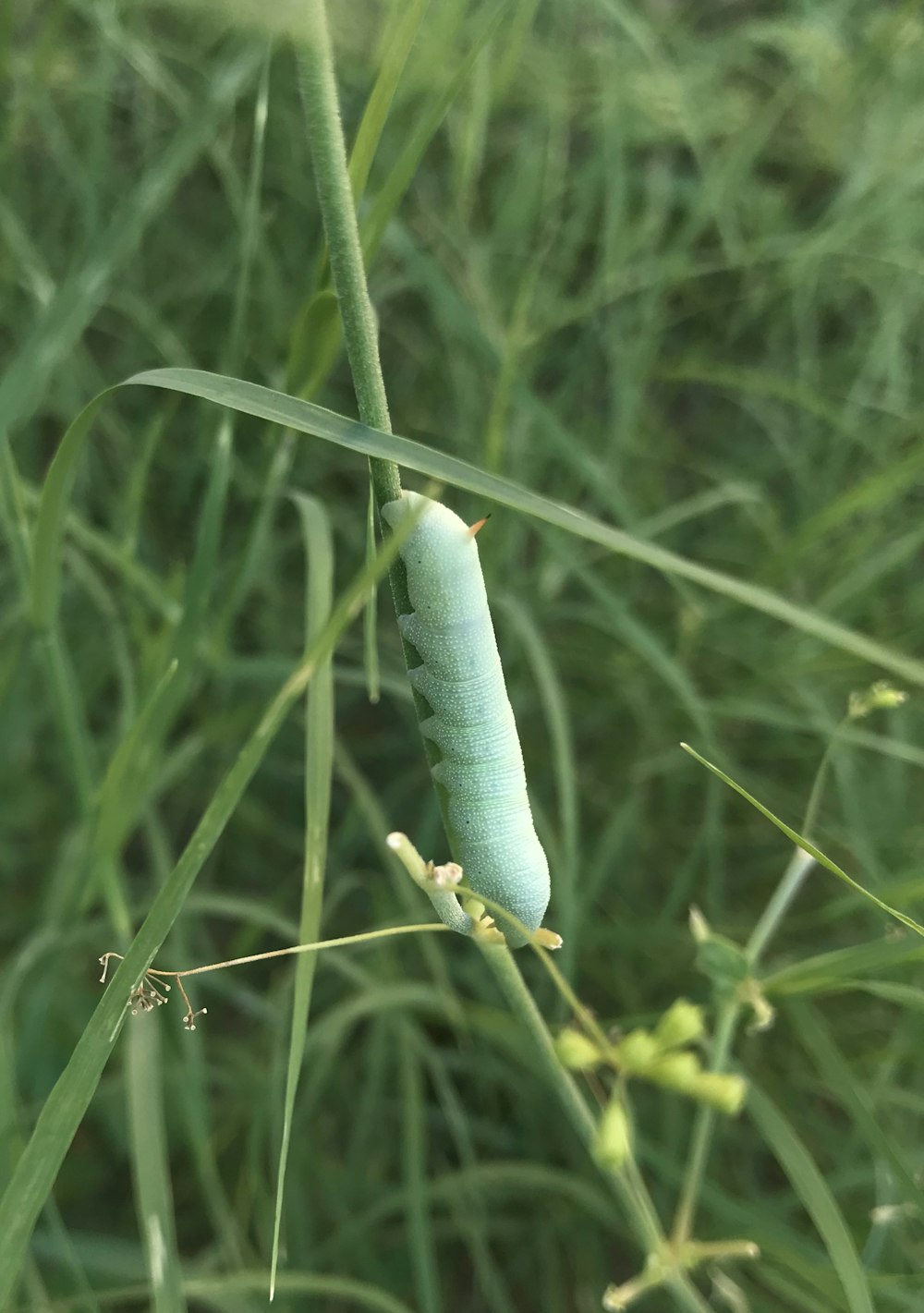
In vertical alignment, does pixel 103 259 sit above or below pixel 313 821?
above

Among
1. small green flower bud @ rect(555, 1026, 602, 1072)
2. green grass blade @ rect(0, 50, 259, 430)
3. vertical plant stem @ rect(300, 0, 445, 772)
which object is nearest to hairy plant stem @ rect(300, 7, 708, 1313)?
vertical plant stem @ rect(300, 0, 445, 772)

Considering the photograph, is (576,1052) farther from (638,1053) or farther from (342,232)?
(342,232)

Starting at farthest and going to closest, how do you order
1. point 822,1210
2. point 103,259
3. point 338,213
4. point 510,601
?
point 510,601 < point 103,259 < point 822,1210 < point 338,213

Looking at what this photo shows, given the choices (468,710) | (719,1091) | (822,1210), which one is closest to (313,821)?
(468,710)

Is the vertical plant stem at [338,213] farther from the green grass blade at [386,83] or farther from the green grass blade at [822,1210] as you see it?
the green grass blade at [822,1210]

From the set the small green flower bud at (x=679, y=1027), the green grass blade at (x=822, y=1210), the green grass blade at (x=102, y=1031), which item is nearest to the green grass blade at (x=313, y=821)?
the green grass blade at (x=102, y=1031)

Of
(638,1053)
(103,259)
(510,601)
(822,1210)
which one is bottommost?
(822,1210)

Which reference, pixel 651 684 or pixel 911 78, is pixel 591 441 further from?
pixel 911 78

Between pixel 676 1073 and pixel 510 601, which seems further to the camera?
pixel 510 601
